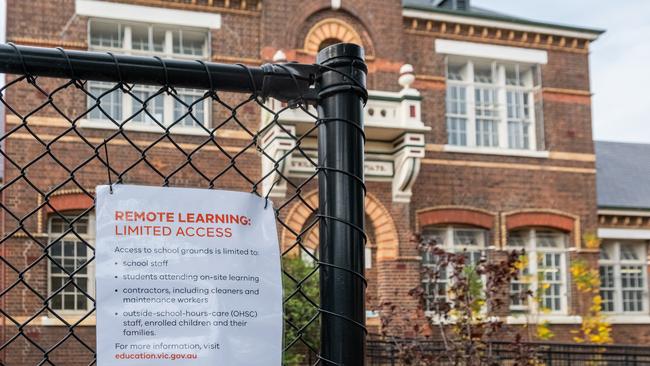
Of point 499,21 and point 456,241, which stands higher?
point 499,21

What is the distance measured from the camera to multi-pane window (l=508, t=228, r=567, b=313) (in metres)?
19.3

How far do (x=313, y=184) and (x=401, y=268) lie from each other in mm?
2678

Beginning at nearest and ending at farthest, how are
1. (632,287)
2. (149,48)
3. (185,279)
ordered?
1. (185,279)
2. (149,48)
3. (632,287)

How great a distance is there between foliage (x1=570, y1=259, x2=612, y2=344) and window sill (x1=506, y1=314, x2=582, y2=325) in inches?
9.9

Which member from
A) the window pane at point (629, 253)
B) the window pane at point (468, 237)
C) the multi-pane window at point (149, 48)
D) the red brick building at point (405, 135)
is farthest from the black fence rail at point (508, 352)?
the multi-pane window at point (149, 48)

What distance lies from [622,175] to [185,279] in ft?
74.9

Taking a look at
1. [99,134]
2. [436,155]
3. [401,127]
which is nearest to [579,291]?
[436,155]

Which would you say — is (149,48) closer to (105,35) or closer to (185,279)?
(105,35)

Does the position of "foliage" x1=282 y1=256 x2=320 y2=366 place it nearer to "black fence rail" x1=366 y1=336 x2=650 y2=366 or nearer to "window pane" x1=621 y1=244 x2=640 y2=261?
"black fence rail" x1=366 y1=336 x2=650 y2=366

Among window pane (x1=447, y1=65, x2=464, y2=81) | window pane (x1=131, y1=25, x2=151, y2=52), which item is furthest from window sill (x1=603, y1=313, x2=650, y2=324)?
window pane (x1=131, y1=25, x2=151, y2=52)

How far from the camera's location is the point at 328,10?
18609 mm

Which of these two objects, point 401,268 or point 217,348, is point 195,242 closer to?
point 217,348

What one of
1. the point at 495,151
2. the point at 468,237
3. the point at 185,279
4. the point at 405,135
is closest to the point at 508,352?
the point at 405,135

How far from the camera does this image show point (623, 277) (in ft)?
70.9
